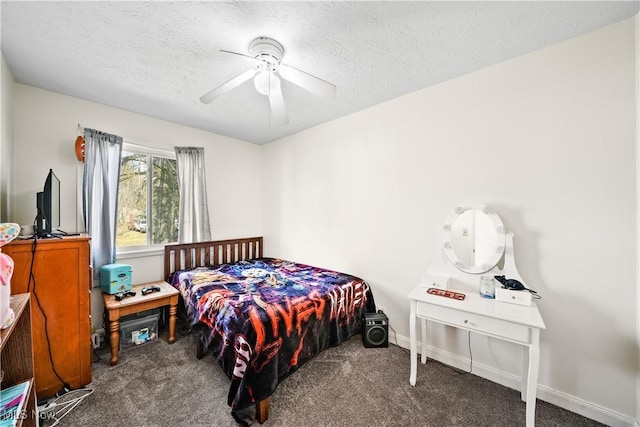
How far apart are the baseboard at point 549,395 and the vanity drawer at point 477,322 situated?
693 millimetres

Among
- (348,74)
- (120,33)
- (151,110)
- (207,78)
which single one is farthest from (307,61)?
(151,110)

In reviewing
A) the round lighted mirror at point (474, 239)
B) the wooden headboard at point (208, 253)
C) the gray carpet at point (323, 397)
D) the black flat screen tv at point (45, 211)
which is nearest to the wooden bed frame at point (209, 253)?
the wooden headboard at point (208, 253)

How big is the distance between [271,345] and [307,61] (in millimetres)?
2109

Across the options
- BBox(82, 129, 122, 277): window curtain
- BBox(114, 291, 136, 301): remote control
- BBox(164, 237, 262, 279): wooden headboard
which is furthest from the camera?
BBox(164, 237, 262, 279): wooden headboard

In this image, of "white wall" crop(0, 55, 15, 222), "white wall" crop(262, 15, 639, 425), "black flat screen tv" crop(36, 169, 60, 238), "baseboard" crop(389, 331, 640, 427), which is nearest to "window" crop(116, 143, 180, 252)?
"white wall" crop(0, 55, 15, 222)

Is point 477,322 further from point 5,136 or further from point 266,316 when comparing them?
point 5,136

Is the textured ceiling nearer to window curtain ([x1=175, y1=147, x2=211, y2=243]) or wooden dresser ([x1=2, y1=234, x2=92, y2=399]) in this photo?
window curtain ([x1=175, y1=147, x2=211, y2=243])

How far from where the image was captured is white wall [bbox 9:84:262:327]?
220 centimetres

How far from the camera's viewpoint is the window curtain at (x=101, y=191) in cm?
243

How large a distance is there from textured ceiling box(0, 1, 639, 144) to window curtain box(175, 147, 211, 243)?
89cm

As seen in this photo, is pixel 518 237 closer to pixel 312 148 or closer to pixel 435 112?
pixel 435 112

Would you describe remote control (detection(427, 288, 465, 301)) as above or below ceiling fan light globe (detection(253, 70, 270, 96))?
below

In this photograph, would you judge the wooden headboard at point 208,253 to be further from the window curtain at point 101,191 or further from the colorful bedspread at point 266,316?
the window curtain at point 101,191

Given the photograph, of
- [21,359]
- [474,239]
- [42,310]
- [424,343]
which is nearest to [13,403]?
[21,359]
